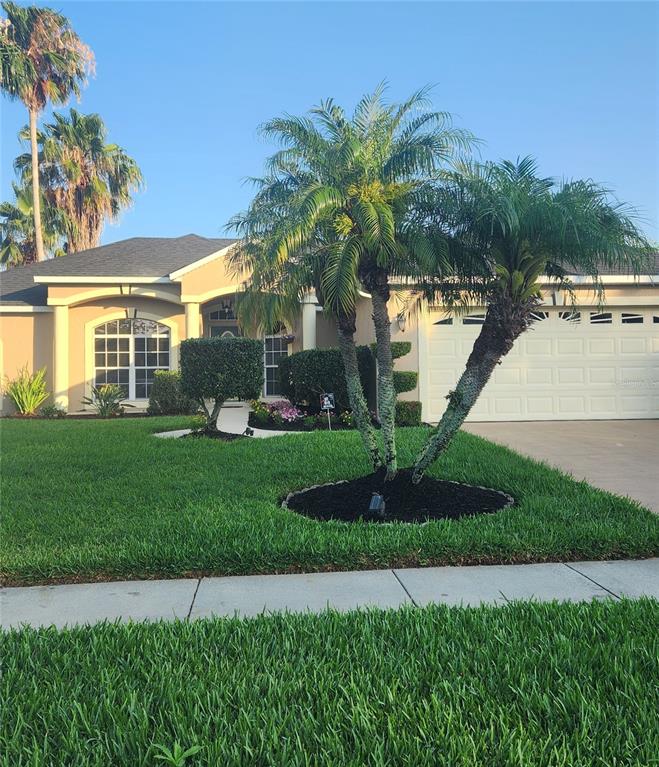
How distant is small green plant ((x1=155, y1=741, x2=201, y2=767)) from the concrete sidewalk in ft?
4.74

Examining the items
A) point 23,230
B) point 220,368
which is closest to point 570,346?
point 220,368

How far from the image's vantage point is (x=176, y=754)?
2.19m

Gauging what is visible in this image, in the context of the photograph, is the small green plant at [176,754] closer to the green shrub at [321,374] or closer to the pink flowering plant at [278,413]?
the pink flowering plant at [278,413]

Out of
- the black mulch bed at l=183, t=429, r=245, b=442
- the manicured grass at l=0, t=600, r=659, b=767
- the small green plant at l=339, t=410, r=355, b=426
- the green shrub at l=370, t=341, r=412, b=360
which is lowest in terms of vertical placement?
the manicured grass at l=0, t=600, r=659, b=767

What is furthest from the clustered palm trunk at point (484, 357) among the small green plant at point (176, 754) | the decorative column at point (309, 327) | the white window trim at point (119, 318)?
the white window trim at point (119, 318)

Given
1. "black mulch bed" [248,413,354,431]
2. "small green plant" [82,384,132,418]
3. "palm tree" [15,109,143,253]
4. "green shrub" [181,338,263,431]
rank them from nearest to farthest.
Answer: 1. "green shrub" [181,338,263,431]
2. "black mulch bed" [248,413,354,431]
3. "small green plant" [82,384,132,418]
4. "palm tree" [15,109,143,253]

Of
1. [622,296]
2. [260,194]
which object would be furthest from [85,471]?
[622,296]

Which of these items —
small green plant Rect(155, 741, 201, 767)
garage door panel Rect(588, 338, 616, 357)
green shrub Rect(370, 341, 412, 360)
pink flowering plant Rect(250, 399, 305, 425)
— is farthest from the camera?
garage door panel Rect(588, 338, 616, 357)

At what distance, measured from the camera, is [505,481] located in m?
6.98

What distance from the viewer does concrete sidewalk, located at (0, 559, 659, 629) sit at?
384 cm

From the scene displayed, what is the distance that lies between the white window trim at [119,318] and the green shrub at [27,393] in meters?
1.19

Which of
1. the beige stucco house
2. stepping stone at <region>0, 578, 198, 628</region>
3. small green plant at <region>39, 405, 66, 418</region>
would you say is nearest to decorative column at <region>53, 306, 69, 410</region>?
the beige stucco house

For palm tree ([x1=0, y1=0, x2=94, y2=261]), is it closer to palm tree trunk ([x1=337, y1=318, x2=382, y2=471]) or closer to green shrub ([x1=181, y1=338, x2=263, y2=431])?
green shrub ([x1=181, y1=338, x2=263, y2=431])

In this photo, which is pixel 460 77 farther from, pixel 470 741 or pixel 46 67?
pixel 46 67
